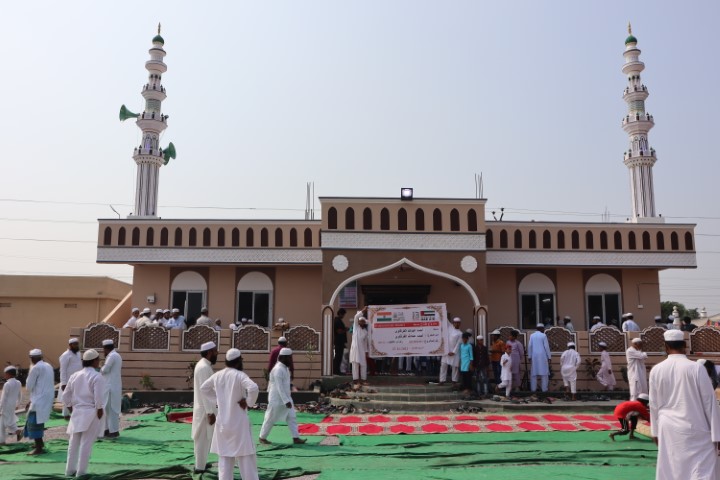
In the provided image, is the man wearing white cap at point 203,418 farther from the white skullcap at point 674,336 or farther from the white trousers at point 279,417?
the white skullcap at point 674,336

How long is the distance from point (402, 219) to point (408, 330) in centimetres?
300

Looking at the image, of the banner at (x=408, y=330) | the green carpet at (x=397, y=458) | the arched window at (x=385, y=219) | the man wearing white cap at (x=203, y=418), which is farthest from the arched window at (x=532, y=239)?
the man wearing white cap at (x=203, y=418)

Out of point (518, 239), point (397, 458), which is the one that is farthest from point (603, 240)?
point (397, 458)

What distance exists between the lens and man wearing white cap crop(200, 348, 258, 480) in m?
6.10

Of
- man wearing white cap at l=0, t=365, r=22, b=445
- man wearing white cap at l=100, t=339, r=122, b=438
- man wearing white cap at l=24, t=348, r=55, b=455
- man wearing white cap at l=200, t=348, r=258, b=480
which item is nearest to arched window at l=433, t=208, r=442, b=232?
man wearing white cap at l=100, t=339, r=122, b=438

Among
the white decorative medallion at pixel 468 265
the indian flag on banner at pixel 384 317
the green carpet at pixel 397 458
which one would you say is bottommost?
the green carpet at pixel 397 458

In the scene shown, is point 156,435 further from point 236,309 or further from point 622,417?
point 236,309

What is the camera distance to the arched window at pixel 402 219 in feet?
52.0

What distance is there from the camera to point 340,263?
15586mm

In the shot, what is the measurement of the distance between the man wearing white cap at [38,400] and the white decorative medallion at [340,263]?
24.1 feet

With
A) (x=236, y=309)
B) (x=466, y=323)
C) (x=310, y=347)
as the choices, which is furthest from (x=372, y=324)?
(x=236, y=309)

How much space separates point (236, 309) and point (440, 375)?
6810mm

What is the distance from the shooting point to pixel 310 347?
14898 mm

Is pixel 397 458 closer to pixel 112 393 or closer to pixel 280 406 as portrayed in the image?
pixel 280 406
